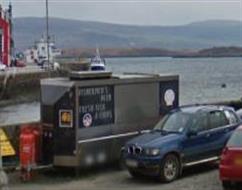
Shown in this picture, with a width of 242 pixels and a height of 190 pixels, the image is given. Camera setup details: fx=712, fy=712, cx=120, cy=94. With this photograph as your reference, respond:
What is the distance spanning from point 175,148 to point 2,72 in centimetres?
4345

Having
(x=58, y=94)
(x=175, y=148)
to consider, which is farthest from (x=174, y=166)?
(x=58, y=94)

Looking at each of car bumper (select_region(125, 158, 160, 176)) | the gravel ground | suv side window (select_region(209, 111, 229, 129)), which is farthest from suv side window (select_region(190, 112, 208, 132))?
car bumper (select_region(125, 158, 160, 176))

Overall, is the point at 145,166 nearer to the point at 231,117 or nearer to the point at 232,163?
the point at 232,163

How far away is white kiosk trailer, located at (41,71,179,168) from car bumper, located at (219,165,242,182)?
378 centimetres

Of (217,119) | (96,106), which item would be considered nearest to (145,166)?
(96,106)

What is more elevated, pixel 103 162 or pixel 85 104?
pixel 85 104

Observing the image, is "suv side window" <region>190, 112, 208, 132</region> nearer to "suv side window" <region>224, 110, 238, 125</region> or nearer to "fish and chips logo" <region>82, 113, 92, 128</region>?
"suv side window" <region>224, 110, 238, 125</region>

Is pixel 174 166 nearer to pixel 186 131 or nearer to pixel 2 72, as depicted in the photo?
pixel 186 131

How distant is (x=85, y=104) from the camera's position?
634 inches

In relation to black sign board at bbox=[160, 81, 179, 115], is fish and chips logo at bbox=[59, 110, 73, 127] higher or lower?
lower

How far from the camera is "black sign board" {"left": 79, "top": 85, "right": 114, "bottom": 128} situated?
16.0 m

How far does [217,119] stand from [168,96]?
2.14 m

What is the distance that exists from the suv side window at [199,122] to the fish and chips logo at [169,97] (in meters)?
2.24

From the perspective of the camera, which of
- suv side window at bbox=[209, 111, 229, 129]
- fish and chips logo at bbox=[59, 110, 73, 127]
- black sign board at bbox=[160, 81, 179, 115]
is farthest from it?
black sign board at bbox=[160, 81, 179, 115]
